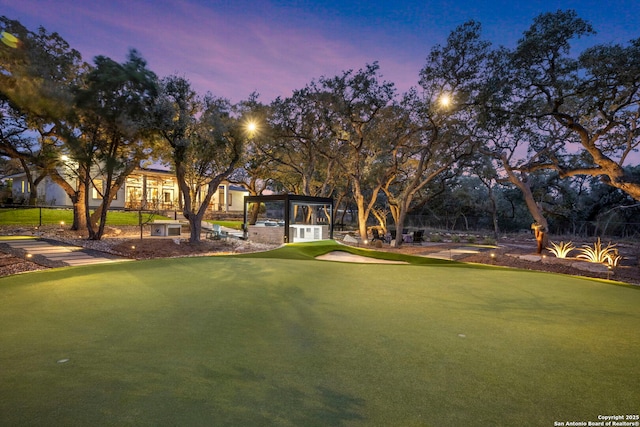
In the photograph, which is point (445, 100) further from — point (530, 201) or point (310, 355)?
point (310, 355)

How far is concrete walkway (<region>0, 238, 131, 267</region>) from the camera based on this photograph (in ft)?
29.2

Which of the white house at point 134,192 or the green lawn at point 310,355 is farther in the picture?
the white house at point 134,192

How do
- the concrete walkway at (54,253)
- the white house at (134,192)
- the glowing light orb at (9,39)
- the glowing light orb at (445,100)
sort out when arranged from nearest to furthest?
the concrete walkway at (54,253) < the glowing light orb at (9,39) < the glowing light orb at (445,100) < the white house at (134,192)

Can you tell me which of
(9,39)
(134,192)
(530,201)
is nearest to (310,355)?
(530,201)

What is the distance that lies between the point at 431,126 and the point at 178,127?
12440 millimetres

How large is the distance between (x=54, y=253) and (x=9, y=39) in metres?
8.41

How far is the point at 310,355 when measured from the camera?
3.28 m

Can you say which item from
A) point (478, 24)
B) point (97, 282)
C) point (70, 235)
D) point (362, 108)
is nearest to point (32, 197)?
point (70, 235)

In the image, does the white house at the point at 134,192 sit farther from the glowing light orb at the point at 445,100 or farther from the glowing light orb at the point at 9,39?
the glowing light orb at the point at 445,100

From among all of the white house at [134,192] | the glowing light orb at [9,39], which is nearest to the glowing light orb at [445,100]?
the glowing light orb at [9,39]

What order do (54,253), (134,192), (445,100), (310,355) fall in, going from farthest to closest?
(134,192), (445,100), (54,253), (310,355)

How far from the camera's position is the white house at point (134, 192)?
26531 millimetres

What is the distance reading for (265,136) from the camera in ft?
65.5

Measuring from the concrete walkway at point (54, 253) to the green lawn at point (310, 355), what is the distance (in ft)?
9.60
